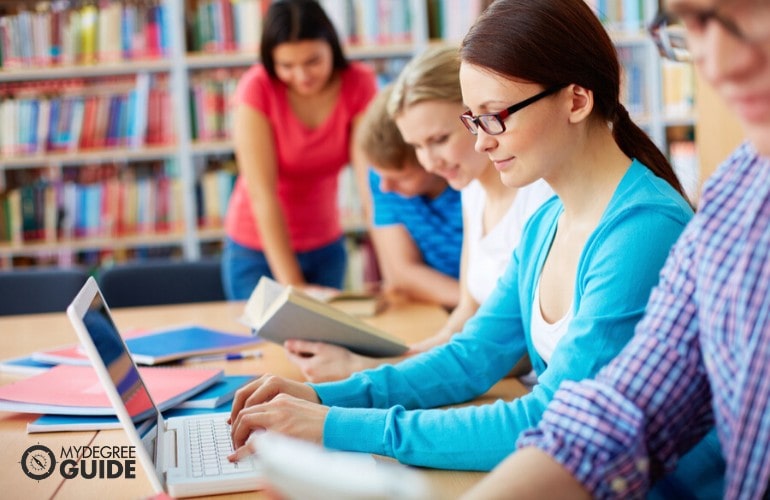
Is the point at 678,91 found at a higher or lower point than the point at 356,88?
lower

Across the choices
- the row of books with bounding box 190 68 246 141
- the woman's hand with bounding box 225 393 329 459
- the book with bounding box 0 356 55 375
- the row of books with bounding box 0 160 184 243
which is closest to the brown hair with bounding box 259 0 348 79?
the book with bounding box 0 356 55 375

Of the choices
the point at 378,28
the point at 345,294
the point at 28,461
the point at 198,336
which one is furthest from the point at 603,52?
the point at 378,28

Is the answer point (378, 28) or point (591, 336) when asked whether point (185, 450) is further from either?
point (378, 28)

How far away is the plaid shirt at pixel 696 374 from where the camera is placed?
851mm

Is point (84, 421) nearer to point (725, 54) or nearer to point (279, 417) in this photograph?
point (279, 417)

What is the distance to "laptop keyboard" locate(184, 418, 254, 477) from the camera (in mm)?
1102

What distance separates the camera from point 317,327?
162 cm

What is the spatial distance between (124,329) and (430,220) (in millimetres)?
810

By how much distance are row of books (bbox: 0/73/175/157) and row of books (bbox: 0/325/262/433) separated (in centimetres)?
198

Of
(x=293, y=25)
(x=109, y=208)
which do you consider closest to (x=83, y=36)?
(x=109, y=208)

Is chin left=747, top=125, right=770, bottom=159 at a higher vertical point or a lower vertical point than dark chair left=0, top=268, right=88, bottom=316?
higher

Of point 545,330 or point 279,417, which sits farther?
point 545,330

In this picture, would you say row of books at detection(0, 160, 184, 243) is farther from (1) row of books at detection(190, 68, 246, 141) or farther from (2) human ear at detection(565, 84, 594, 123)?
(2) human ear at detection(565, 84, 594, 123)

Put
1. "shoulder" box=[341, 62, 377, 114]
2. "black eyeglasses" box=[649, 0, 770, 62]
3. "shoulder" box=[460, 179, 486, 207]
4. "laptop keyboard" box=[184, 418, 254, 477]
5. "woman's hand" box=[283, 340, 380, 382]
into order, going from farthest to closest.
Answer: "shoulder" box=[341, 62, 377, 114] → "shoulder" box=[460, 179, 486, 207] → "woman's hand" box=[283, 340, 380, 382] → "laptop keyboard" box=[184, 418, 254, 477] → "black eyeglasses" box=[649, 0, 770, 62]
